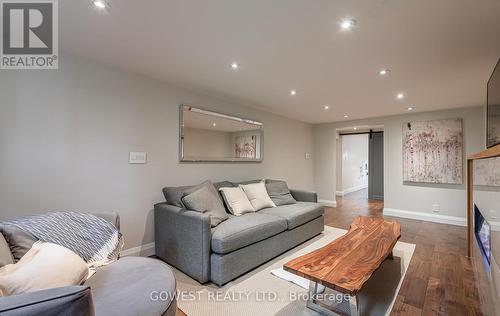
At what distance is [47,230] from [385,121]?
5.77 meters

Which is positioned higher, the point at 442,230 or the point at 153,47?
the point at 153,47

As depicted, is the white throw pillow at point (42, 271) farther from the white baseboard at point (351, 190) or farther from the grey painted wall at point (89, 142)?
the white baseboard at point (351, 190)

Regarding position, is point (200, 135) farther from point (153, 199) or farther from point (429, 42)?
point (429, 42)

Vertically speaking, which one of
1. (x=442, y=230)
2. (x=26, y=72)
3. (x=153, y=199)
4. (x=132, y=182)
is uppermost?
(x=26, y=72)

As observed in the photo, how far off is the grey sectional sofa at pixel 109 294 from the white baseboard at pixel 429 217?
504 cm

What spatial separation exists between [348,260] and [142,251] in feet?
7.62

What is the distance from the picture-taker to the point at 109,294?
1248 millimetres

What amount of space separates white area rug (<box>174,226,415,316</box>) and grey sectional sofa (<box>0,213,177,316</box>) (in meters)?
0.62

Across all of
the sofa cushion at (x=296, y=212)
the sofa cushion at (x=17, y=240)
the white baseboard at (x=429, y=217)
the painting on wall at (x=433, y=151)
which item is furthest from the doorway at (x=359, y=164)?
the sofa cushion at (x=17, y=240)

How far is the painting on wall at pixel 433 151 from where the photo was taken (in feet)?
14.0

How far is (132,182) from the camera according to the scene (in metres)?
2.71

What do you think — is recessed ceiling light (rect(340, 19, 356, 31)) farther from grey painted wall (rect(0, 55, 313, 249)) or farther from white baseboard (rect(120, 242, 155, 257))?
white baseboard (rect(120, 242, 155, 257))

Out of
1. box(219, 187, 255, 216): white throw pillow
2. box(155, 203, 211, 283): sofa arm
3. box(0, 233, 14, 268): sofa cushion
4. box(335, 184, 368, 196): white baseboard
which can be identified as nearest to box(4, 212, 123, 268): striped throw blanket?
box(0, 233, 14, 268): sofa cushion

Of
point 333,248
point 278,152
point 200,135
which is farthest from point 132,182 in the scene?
point 278,152
